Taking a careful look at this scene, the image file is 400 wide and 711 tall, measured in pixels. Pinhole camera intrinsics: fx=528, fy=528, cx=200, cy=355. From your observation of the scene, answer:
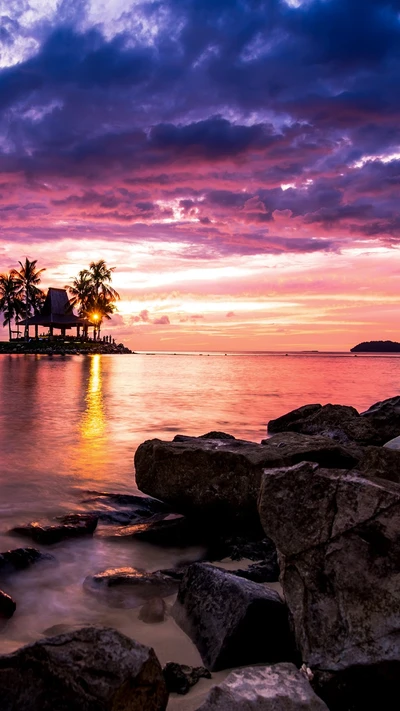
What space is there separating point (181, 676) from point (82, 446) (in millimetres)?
9790

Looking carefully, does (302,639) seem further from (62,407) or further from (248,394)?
(248,394)

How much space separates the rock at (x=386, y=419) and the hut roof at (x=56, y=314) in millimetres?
68967

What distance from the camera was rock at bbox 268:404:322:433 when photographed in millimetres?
13469

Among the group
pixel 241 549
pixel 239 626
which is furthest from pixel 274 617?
pixel 241 549

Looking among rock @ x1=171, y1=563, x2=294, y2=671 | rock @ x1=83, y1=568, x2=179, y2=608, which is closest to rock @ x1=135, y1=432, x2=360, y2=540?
rock @ x1=83, y1=568, x2=179, y2=608

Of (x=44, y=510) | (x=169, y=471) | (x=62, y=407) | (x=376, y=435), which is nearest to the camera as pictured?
(x=169, y=471)

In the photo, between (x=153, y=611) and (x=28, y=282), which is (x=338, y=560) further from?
(x=28, y=282)

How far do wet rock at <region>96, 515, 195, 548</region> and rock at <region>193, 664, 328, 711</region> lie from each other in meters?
2.90

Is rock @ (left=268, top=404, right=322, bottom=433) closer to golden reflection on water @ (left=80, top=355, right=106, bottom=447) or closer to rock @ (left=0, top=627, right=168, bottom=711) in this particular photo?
golden reflection on water @ (left=80, top=355, right=106, bottom=447)

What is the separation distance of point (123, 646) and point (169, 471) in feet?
11.5

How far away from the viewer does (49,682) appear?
7.67 feet

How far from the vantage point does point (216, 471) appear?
572 centimetres

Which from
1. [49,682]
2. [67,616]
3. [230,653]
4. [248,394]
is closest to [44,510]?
[67,616]

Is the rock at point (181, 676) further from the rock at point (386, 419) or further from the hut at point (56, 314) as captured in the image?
the hut at point (56, 314)
